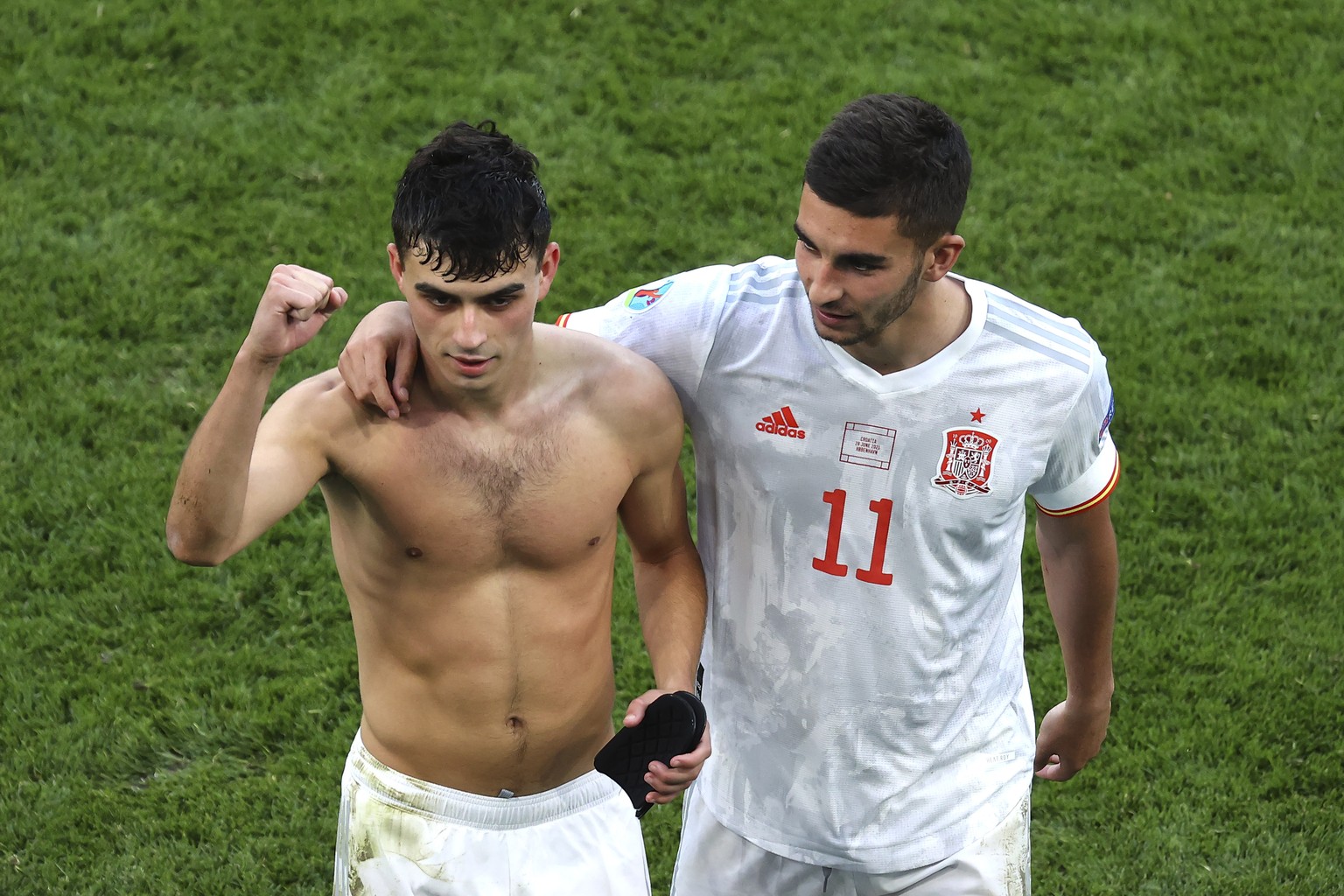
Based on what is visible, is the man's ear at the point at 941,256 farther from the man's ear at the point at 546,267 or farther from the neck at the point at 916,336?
the man's ear at the point at 546,267

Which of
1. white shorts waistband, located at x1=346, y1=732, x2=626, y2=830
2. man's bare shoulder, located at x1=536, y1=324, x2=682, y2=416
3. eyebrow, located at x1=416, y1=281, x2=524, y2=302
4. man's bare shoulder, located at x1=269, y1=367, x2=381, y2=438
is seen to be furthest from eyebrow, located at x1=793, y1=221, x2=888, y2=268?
white shorts waistband, located at x1=346, y1=732, x2=626, y2=830

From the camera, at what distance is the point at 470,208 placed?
3596 millimetres

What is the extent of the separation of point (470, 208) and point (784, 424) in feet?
2.93

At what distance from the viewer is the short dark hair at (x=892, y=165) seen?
12.0 ft

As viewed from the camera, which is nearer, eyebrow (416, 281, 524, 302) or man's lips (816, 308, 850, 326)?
eyebrow (416, 281, 524, 302)

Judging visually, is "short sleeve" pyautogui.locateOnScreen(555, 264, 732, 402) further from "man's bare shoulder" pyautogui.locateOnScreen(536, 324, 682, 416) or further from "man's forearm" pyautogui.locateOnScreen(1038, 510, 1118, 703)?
"man's forearm" pyautogui.locateOnScreen(1038, 510, 1118, 703)

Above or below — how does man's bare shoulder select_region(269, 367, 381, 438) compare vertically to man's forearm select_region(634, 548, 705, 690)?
above

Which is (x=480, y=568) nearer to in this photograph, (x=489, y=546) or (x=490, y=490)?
(x=489, y=546)

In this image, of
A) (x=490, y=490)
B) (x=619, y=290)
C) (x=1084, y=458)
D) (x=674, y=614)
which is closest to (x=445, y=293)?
(x=490, y=490)

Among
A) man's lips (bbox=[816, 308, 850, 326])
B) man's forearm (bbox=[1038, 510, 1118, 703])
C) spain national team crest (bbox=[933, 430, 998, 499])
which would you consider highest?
man's lips (bbox=[816, 308, 850, 326])

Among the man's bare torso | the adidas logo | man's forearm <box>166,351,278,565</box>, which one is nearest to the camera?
man's forearm <box>166,351,278,565</box>

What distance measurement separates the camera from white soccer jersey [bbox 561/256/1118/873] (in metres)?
3.89

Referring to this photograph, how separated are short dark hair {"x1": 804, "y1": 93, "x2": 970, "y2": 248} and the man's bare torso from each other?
743 mm

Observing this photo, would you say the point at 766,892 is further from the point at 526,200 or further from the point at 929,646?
the point at 526,200
